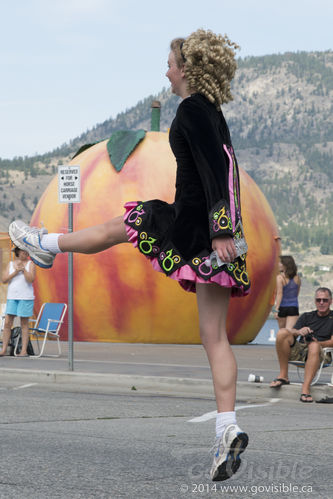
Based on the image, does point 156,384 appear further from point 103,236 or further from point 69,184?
point 103,236

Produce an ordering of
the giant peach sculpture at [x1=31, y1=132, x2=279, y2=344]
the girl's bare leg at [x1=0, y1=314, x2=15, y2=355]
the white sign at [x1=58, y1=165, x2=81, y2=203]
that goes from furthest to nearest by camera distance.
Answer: the giant peach sculpture at [x1=31, y1=132, x2=279, y2=344], the girl's bare leg at [x1=0, y1=314, x2=15, y2=355], the white sign at [x1=58, y1=165, x2=81, y2=203]

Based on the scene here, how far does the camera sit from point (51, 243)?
551 cm

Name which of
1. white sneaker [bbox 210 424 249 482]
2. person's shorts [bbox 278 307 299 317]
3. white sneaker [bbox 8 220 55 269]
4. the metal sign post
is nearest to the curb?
the metal sign post

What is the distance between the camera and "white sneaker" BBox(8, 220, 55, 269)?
5598mm

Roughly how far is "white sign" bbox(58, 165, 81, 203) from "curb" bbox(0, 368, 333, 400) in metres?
2.34

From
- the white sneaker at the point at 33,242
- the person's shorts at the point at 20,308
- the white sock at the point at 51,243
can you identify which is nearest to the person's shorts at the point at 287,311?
the person's shorts at the point at 20,308

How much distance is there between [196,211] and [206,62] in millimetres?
810

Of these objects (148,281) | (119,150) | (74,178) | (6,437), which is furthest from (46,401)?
(119,150)

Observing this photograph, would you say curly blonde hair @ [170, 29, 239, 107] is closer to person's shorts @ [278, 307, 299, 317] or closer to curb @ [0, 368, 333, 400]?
curb @ [0, 368, 333, 400]

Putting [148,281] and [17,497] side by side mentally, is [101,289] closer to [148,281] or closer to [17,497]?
[148,281]

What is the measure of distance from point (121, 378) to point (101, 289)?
351 inches

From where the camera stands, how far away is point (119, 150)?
69.5ft

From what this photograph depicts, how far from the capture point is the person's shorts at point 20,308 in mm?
15398

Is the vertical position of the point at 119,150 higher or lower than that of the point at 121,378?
higher
